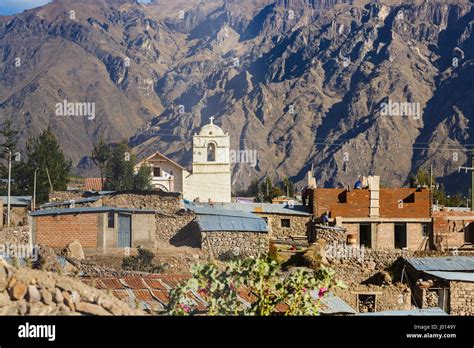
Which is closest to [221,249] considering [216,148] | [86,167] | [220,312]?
[220,312]

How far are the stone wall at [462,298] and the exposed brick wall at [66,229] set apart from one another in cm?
1040

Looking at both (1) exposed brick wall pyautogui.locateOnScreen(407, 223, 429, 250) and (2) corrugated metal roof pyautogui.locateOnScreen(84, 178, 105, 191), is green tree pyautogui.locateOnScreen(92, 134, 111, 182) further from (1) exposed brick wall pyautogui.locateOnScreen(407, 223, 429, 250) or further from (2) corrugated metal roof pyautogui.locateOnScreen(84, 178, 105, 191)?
(1) exposed brick wall pyautogui.locateOnScreen(407, 223, 429, 250)

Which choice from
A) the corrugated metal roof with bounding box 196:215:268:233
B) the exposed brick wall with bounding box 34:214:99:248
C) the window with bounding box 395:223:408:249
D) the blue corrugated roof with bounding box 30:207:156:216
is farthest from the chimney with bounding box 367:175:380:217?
the exposed brick wall with bounding box 34:214:99:248

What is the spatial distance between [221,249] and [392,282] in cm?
544

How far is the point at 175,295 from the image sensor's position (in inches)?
454

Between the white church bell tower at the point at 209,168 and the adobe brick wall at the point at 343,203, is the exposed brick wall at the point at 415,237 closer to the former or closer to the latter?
the adobe brick wall at the point at 343,203

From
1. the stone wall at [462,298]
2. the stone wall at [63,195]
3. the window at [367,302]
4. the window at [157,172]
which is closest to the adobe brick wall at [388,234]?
the window at [367,302]

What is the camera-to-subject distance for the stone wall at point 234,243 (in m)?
26.4

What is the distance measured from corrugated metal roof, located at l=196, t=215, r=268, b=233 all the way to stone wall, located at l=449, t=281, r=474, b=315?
27.7 feet

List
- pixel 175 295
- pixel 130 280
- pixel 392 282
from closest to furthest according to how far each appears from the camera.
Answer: pixel 175 295
pixel 130 280
pixel 392 282

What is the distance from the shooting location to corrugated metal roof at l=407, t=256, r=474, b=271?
23.1 m
